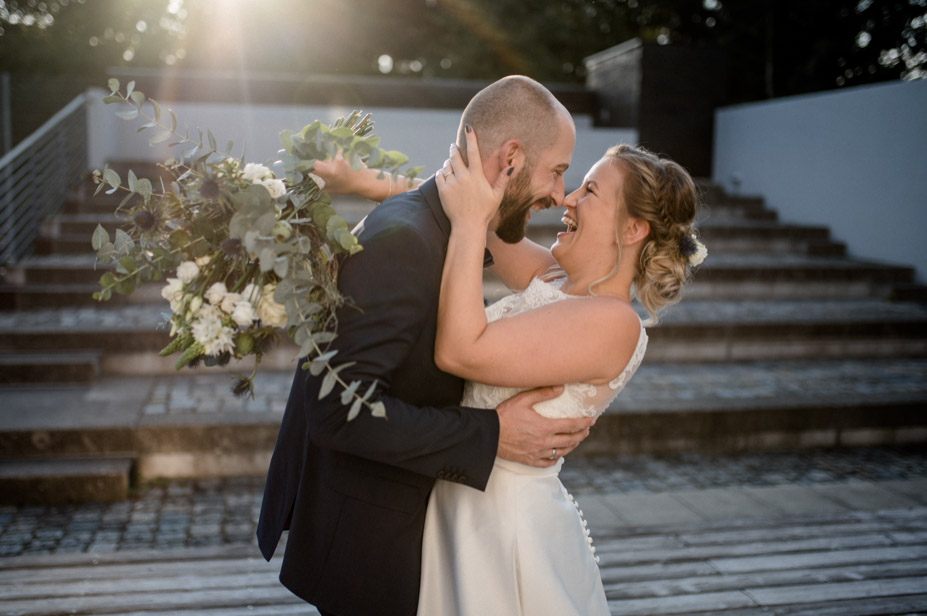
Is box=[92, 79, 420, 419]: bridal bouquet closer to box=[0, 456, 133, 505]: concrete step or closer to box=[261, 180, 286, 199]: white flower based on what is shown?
box=[261, 180, 286, 199]: white flower

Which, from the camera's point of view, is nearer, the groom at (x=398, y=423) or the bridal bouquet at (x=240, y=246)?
the bridal bouquet at (x=240, y=246)

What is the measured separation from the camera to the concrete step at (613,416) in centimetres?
520

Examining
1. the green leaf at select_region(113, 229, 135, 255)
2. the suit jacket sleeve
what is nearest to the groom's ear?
the suit jacket sleeve

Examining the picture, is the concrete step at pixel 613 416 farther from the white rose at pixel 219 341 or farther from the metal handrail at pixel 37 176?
the white rose at pixel 219 341

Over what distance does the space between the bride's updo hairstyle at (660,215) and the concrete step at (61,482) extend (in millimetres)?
3854

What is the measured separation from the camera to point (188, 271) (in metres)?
1.82

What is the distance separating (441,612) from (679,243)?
4.29 feet

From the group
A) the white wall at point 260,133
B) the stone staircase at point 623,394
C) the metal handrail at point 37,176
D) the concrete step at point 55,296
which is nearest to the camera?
the stone staircase at point 623,394

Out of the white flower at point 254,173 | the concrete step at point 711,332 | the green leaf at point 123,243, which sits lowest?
the concrete step at point 711,332

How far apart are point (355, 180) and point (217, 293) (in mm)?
743

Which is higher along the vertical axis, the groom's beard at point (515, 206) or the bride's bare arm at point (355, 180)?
the bride's bare arm at point (355, 180)

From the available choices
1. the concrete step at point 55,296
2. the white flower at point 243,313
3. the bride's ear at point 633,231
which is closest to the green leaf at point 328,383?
the white flower at point 243,313

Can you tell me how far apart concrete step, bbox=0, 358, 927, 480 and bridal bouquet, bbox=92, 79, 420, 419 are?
142 inches

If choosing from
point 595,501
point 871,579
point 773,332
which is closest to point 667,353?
point 773,332
